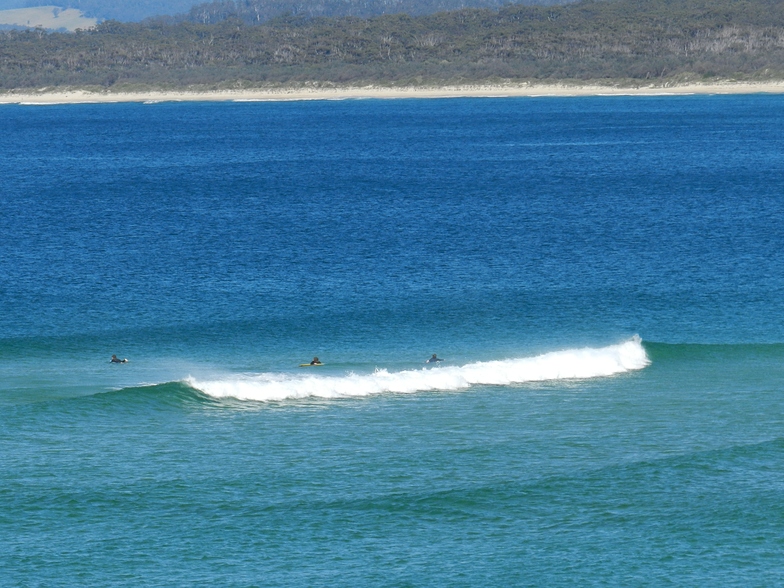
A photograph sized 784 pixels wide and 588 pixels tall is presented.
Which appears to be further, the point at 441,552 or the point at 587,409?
the point at 587,409

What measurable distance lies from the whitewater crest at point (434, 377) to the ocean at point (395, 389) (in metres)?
0.13

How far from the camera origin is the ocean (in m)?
25.1

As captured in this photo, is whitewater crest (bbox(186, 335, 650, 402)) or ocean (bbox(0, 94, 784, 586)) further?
whitewater crest (bbox(186, 335, 650, 402))

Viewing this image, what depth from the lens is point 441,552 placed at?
24844 millimetres

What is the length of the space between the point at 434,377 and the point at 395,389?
1.61m

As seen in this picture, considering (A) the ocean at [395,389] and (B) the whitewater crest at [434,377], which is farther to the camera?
(B) the whitewater crest at [434,377]

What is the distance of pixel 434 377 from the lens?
3884 centimetres

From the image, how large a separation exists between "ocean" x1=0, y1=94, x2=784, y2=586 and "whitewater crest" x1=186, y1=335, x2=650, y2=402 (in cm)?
13

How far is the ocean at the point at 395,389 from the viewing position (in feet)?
82.4

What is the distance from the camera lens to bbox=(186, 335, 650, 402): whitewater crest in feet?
123

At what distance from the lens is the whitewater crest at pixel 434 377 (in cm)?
3747

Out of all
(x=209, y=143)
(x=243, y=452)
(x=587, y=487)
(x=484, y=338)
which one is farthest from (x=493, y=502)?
(x=209, y=143)

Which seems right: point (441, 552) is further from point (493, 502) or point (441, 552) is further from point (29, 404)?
point (29, 404)

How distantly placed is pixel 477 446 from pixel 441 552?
6841mm
